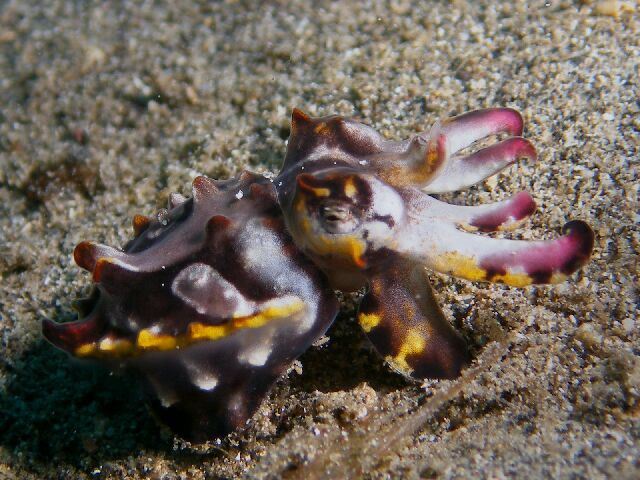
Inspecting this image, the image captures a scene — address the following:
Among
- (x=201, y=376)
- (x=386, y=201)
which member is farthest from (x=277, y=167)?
(x=201, y=376)

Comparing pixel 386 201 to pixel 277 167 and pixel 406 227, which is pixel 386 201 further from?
pixel 277 167

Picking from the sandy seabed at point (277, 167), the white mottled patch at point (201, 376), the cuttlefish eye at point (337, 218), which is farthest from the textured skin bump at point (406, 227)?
the white mottled patch at point (201, 376)

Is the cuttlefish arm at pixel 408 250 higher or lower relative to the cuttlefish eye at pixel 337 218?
lower

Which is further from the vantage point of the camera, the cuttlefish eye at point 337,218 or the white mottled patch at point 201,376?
the white mottled patch at point 201,376

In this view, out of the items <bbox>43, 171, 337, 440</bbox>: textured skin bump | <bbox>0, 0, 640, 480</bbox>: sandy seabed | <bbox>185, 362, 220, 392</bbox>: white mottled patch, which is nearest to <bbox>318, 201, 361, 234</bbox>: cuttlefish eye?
<bbox>43, 171, 337, 440</bbox>: textured skin bump

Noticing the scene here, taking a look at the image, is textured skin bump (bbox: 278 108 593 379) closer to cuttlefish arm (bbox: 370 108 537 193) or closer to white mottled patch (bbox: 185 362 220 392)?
cuttlefish arm (bbox: 370 108 537 193)

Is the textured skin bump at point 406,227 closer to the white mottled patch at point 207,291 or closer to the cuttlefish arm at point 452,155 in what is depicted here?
the cuttlefish arm at point 452,155

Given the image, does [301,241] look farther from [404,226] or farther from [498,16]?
[498,16]
